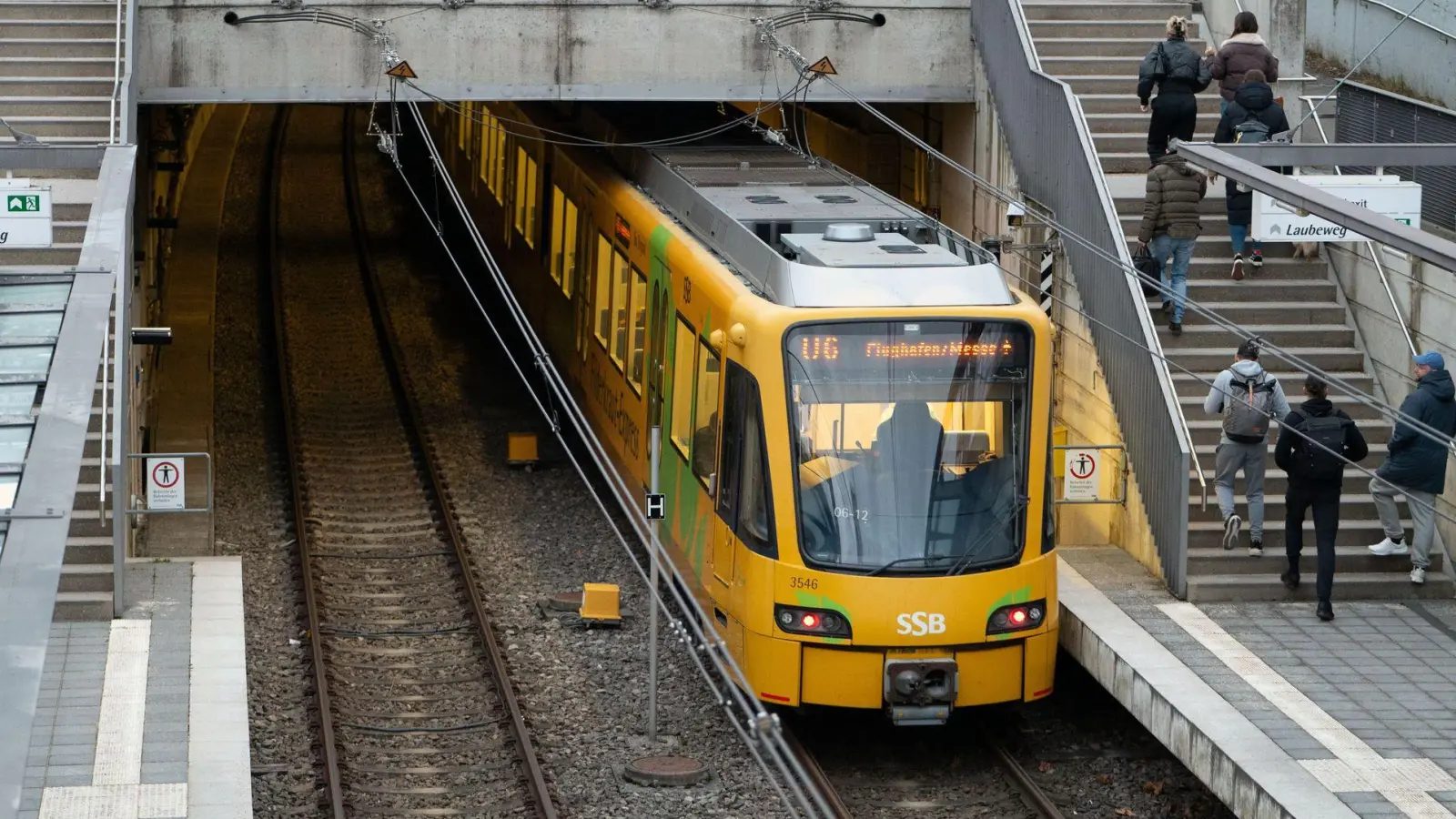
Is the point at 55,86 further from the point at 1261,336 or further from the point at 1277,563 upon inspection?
the point at 1277,563

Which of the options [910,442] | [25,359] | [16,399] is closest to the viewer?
[16,399]

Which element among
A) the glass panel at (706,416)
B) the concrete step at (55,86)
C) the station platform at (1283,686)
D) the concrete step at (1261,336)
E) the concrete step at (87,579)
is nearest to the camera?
the station platform at (1283,686)

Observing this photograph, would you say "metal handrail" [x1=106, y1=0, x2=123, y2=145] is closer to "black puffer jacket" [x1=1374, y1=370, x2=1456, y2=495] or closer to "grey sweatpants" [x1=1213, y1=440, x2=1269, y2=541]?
"grey sweatpants" [x1=1213, y1=440, x2=1269, y2=541]

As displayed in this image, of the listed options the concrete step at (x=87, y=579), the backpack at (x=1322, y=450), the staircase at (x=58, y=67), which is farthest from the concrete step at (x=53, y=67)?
the backpack at (x=1322, y=450)

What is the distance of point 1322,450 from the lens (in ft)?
47.5

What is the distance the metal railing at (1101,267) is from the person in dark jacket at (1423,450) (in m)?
1.43

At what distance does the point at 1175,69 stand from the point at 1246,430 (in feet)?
13.7

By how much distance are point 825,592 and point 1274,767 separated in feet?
9.40

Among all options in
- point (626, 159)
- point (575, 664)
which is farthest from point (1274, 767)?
point (626, 159)

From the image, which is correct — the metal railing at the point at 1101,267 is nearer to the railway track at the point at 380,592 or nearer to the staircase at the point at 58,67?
the railway track at the point at 380,592

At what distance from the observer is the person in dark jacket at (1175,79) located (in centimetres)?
1812

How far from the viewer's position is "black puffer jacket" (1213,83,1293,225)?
1806cm

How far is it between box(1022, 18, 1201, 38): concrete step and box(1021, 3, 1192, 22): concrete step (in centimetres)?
9

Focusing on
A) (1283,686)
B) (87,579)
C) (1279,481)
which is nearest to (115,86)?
(87,579)
